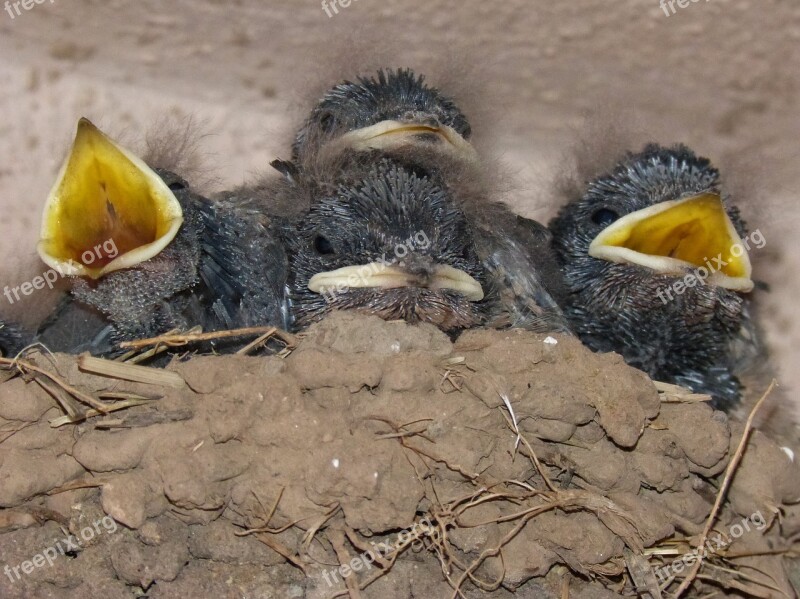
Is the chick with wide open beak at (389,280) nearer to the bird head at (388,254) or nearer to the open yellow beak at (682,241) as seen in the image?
the bird head at (388,254)

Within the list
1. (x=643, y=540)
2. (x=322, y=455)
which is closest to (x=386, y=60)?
(x=322, y=455)

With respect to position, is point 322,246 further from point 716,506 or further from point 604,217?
point 716,506

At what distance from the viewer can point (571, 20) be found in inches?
70.9

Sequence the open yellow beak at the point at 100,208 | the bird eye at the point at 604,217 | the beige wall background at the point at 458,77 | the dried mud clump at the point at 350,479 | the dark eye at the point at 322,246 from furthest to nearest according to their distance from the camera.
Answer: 1. the bird eye at the point at 604,217
2. the beige wall background at the point at 458,77
3. the dark eye at the point at 322,246
4. the open yellow beak at the point at 100,208
5. the dried mud clump at the point at 350,479

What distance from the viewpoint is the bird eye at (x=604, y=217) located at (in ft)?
6.36

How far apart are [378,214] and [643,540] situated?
0.63 m

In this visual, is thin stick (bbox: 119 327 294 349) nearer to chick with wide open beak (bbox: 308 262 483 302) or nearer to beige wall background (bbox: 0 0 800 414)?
chick with wide open beak (bbox: 308 262 483 302)

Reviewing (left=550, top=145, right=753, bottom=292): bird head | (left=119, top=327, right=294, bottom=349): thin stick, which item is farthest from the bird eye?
(left=119, top=327, right=294, bottom=349): thin stick

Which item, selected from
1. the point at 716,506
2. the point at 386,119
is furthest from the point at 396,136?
the point at 716,506

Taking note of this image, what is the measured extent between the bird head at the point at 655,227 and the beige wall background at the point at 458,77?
0.39 feet

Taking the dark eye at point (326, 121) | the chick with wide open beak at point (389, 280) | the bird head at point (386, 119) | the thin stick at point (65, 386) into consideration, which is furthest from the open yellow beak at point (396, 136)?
the thin stick at point (65, 386)

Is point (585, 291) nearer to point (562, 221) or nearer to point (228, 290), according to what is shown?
point (562, 221)

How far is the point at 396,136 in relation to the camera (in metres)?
1.68

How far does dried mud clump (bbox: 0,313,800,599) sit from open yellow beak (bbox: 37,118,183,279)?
0.17 metres
